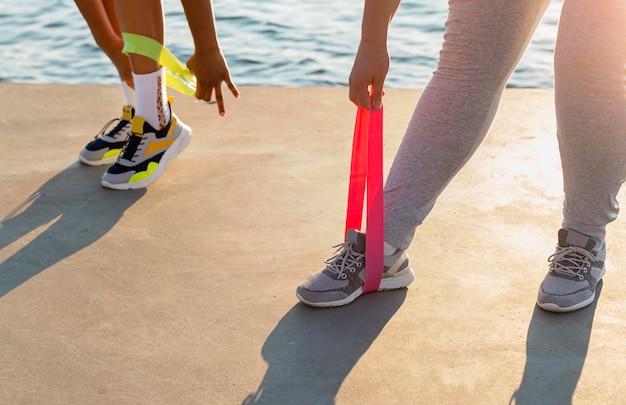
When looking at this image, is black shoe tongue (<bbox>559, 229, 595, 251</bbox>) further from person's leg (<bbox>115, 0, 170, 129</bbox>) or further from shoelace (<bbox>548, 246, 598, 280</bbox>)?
person's leg (<bbox>115, 0, 170, 129</bbox>)

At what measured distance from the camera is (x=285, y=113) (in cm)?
337

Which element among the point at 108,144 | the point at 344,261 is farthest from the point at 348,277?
the point at 108,144

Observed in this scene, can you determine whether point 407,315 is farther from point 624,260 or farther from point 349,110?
point 349,110

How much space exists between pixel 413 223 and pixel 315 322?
0.31 m

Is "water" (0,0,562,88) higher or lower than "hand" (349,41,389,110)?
lower

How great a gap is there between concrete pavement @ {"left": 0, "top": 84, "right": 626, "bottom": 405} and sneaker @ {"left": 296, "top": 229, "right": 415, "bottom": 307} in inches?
1.2

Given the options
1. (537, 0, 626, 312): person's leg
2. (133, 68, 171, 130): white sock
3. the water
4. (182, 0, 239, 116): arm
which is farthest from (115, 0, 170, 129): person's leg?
the water

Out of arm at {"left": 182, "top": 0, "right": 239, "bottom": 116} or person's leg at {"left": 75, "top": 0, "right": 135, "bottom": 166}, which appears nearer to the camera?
arm at {"left": 182, "top": 0, "right": 239, "bottom": 116}

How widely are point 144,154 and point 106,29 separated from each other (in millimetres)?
498

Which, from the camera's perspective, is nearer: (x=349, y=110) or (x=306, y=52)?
(x=349, y=110)

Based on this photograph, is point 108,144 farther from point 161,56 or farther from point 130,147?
point 161,56

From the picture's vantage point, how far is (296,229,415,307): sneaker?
6.63ft

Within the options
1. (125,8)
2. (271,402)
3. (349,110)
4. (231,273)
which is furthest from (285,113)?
(271,402)

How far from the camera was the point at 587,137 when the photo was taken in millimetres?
1920
